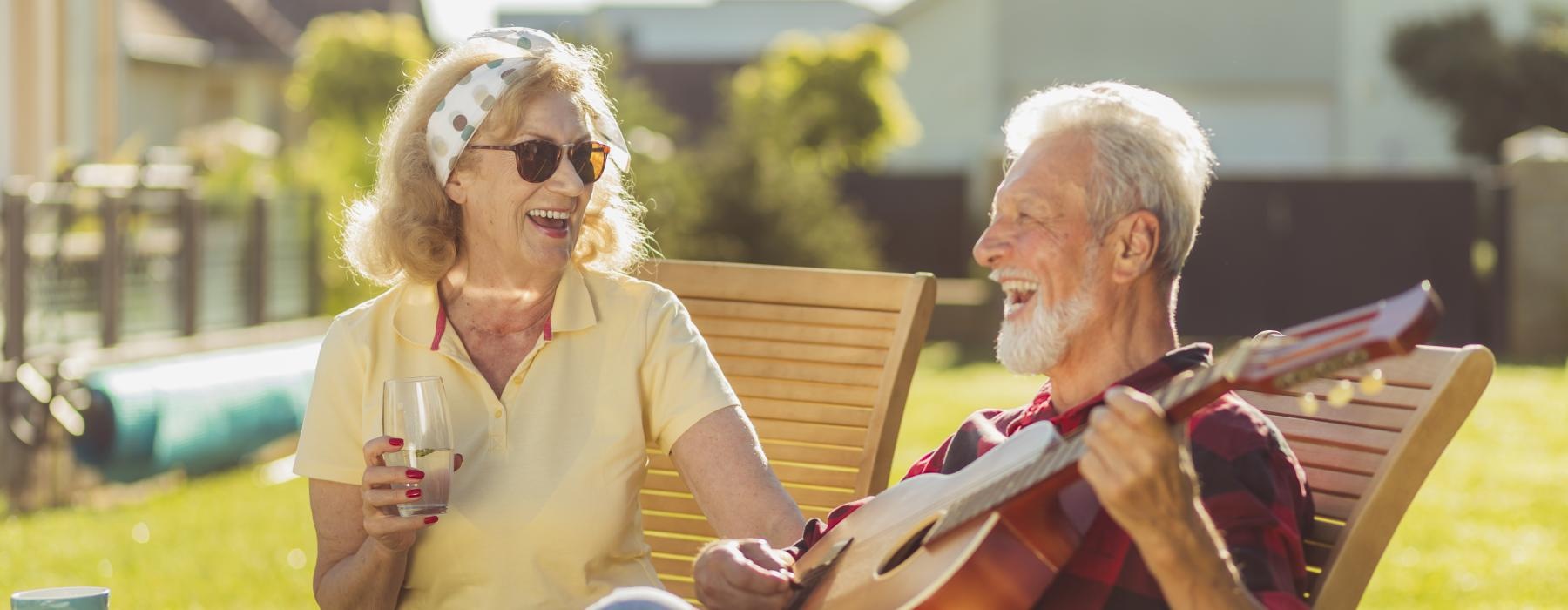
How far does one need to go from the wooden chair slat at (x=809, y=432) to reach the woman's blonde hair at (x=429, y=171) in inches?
24.2

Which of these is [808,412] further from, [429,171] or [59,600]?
[59,600]

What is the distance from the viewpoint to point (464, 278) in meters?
3.36

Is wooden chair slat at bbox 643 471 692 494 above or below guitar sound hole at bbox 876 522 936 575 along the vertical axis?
below

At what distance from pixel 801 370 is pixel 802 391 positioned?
0.05 m

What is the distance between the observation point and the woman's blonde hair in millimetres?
3281

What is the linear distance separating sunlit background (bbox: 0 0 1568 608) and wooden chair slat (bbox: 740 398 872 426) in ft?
3.07

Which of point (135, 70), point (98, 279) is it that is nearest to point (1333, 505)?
point (98, 279)

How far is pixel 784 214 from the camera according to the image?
1641 centimetres

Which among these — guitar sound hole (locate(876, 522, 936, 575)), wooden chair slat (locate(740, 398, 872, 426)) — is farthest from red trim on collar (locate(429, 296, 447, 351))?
guitar sound hole (locate(876, 522, 936, 575))

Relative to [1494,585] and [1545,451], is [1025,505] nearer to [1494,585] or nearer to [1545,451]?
[1494,585]

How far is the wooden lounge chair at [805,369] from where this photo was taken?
3.73 m

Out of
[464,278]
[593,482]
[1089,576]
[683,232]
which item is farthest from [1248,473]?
[683,232]

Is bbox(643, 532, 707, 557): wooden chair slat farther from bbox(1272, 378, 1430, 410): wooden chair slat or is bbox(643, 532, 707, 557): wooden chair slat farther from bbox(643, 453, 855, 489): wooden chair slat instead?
bbox(1272, 378, 1430, 410): wooden chair slat

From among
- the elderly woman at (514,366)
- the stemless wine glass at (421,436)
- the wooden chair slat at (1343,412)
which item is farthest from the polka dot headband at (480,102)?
the wooden chair slat at (1343,412)
